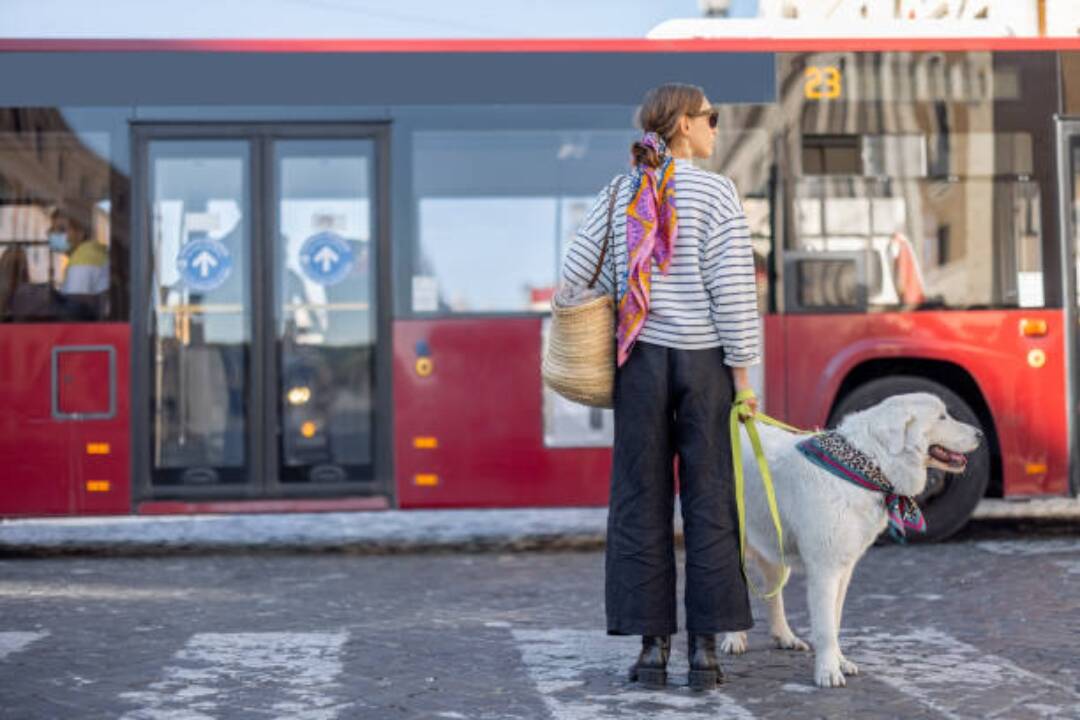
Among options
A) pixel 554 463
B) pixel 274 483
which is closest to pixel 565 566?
pixel 554 463

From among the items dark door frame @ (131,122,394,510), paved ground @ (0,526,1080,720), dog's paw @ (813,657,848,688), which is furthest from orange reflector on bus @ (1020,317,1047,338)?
dog's paw @ (813,657,848,688)

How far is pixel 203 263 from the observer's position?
1050cm

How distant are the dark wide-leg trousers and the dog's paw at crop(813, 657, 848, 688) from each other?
286 mm

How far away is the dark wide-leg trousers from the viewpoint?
563 cm

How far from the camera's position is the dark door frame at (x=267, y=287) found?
10469 millimetres

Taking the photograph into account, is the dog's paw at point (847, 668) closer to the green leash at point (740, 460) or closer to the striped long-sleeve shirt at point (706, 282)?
the green leash at point (740, 460)

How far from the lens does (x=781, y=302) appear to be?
10.5 metres

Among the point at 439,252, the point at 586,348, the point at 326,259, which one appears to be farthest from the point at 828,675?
the point at 326,259

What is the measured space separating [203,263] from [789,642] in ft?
17.9

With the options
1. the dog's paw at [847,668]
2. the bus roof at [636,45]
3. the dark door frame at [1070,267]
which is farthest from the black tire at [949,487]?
the dog's paw at [847,668]

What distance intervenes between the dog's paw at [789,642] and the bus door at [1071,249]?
479 cm

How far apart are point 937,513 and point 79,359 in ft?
18.3

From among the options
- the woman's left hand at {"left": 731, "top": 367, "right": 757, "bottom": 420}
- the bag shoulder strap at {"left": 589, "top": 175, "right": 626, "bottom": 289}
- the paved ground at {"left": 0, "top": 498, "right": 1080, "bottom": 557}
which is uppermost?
the bag shoulder strap at {"left": 589, "top": 175, "right": 626, "bottom": 289}

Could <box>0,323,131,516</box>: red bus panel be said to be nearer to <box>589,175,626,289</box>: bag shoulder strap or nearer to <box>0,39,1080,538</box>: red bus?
<box>0,39,1080,538</box>: red bus
